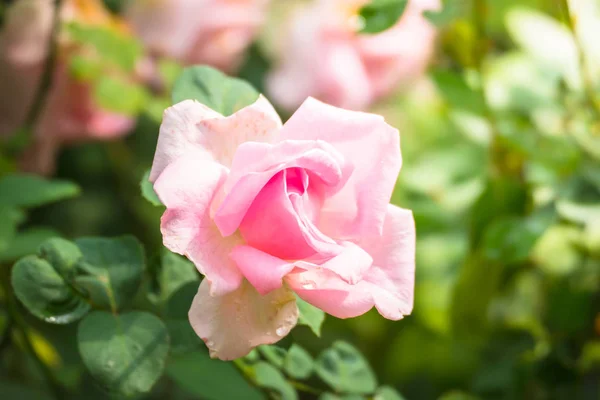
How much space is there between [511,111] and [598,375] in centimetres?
26

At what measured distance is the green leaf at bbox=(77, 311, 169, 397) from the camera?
311 mm

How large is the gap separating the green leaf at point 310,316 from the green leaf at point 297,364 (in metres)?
0.06

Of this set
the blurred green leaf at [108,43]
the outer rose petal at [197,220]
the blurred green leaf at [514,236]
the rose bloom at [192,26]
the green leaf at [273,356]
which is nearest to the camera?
the outer rose petal at [197,220]

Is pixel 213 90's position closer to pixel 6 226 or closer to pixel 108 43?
pixel 6 226

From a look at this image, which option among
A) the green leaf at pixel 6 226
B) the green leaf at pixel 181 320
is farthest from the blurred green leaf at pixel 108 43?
the green leaf at pixel 181 320

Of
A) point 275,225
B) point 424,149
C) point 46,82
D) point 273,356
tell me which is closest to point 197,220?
point 275,225

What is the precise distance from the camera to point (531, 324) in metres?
0.63

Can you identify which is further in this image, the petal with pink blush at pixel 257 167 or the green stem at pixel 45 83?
the green stem at pixel 45 83

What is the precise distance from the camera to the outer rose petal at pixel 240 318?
301 millimetres

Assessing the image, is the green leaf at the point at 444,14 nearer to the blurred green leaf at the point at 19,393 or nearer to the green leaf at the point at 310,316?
the green leaf at the point at 310,316

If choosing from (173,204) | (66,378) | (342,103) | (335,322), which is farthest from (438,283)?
(173,204)

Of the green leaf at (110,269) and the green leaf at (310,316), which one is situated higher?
the green leaf at (110,269)

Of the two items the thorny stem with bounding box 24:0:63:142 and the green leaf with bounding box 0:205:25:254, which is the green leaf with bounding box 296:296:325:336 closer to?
the green leaf with bounding box 0:205:25:254

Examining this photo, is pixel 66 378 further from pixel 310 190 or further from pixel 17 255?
pixel 310 190
